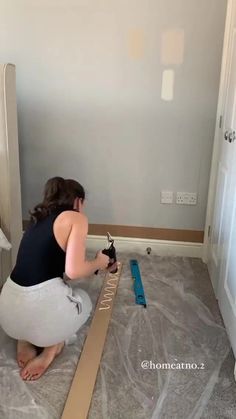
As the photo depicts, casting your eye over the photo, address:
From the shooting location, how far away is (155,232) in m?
2.83

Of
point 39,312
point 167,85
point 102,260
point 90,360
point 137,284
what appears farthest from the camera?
point 167,85

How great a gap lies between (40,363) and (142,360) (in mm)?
450

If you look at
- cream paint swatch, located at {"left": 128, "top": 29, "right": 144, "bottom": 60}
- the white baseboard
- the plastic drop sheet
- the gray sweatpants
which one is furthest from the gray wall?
the gray sweatpants

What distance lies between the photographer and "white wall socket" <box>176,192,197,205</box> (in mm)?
2705

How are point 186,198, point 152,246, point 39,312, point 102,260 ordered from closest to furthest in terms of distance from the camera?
point 39,312, point 102,260, point 186,198, point 152,246

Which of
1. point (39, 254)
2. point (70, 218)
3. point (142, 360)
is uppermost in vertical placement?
point (70, 218)

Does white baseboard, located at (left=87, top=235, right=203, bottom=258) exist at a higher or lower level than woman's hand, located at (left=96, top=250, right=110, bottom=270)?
lower

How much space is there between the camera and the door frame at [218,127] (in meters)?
2.29

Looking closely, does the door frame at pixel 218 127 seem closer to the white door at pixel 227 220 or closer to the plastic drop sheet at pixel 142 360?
the white door at pixel 227 220

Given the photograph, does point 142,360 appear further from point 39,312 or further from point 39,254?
point 39,254

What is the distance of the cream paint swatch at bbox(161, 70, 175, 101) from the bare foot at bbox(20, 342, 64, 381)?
5.41 feet

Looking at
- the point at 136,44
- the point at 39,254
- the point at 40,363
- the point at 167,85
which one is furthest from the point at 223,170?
the point at 40,363

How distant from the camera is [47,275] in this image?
167 centimetres

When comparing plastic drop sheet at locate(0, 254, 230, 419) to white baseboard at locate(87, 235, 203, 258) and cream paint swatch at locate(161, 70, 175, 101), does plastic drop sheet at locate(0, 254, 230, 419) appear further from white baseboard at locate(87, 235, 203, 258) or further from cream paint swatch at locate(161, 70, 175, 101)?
cream paint swatch at locate(161, 70, 175, 101)
